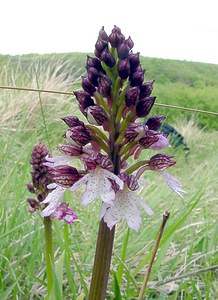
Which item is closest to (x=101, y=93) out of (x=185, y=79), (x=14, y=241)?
(x=14, y=241)

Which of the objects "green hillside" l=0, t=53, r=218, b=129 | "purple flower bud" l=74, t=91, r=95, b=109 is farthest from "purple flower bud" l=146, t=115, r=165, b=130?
"green hillside" l=0, t=53, r=218, b=129

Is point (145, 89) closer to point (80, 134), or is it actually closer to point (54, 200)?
point (80, 134)

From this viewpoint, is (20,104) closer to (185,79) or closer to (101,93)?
(101,93)

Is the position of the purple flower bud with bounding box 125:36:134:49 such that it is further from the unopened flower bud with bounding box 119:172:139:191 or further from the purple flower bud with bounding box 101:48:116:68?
the unopened flower bud with bounding box 119:172:139:191

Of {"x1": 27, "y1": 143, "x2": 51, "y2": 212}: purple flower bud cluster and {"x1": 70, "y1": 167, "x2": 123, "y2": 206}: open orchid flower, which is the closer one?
{"x1": 70, "y1": 167, "x2": 123, "y2": 206}: open orchid flower

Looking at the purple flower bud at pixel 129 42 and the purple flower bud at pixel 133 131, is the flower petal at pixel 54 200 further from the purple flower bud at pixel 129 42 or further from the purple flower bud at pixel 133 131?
the purple flower bud at pixel 129 42

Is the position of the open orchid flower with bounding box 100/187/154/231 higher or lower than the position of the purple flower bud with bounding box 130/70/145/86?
lower
